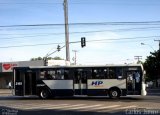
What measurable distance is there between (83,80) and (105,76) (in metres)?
1.83

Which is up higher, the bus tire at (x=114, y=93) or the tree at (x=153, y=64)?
the tree at (x=153, y=64)

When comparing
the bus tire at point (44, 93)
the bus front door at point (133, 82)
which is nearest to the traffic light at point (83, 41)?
the bus tire at point (44, 93)

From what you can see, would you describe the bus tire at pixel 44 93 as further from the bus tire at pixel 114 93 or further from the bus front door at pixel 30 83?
the bus tire at pixel 114 93

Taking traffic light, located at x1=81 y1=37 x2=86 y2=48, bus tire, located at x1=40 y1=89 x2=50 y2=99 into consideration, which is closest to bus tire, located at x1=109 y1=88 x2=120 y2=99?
bus tire, located at x1=40 y1=89 x2=50 y2=99

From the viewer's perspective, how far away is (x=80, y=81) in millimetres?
32844

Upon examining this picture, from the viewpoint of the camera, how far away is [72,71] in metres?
33.1

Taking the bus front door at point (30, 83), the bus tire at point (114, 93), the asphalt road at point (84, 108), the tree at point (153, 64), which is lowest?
the asphalt road at point (84, 108)

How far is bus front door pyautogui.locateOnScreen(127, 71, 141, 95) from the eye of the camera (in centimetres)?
3164

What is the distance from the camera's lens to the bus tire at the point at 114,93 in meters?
32.2

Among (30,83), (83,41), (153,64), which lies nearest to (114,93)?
(30,83)

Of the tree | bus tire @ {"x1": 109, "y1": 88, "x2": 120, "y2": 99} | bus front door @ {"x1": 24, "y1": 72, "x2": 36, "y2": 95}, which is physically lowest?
bus tire @ {"x1": 109, "y1": 88, "x2": 120, "y2": 99}

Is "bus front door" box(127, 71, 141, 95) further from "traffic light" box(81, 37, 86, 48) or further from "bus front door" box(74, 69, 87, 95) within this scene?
"traffic light" box(81, 37, 86, 48)

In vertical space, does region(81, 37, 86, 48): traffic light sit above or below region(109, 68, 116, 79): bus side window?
above

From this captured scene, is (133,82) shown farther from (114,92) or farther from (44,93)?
(44,93)
